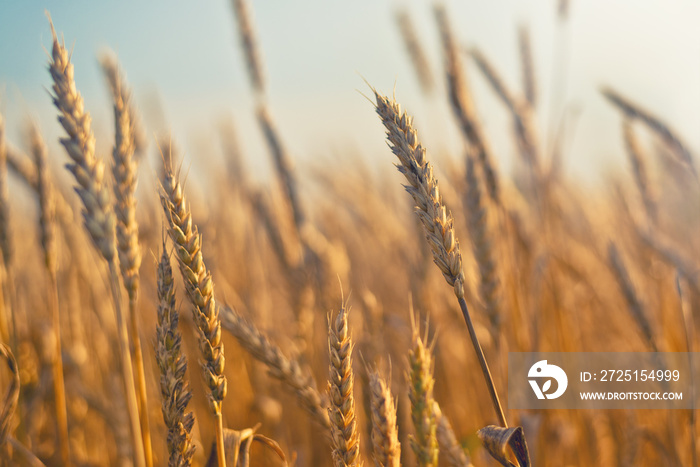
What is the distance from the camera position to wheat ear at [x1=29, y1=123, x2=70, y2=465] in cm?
115

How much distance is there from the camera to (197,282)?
71cm

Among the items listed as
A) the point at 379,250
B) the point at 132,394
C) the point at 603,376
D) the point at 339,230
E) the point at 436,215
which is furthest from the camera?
the point at 339,230

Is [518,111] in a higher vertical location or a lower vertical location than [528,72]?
lower

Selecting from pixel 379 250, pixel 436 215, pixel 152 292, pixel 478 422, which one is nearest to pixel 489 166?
pixel 436 215

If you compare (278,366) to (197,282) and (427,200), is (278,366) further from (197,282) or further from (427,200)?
(427,200)

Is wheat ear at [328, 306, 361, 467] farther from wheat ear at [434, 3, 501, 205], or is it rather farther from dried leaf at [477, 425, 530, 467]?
wheat ear at [434, 3, 501, 205]

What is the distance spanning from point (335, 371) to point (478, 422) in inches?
54.3

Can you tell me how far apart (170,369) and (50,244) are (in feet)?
2.02

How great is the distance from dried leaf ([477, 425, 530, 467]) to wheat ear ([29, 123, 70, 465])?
981 mm

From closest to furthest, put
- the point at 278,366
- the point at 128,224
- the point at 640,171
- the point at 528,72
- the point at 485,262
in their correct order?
the point at 128,224, the point at 278,366, the point at 485,262, the point at 640,171, the point at 528,72

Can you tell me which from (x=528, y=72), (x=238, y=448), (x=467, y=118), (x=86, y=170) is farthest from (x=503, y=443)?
(x=528, y=72)

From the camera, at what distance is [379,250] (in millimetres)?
3648

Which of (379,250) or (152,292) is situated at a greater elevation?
(379,250)

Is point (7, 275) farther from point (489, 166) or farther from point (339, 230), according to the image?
point (339, 230)
